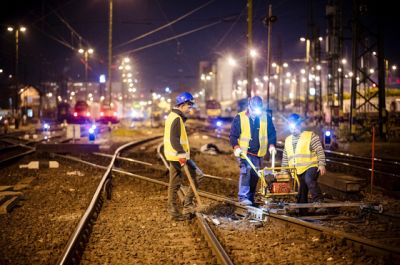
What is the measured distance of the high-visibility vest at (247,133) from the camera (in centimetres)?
918

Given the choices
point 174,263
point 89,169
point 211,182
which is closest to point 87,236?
point 174,263

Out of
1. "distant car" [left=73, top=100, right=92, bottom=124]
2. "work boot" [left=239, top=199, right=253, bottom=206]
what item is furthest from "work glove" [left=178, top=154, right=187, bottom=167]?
"distant car" [left=73, top=100, right=92, bottom=124]

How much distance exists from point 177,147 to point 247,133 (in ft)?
4.60

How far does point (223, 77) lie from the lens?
488 ft

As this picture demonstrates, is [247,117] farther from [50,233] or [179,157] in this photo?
[50,233]

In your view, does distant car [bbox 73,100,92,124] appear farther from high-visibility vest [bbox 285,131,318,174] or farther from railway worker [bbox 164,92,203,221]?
high-visibility vest [bbox 285,131,318,174]

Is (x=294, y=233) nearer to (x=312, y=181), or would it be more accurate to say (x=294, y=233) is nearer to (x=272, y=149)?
(x=312, y=181)

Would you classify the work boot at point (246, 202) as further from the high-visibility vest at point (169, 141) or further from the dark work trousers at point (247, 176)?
the high-visibility vest at point (169, 141)

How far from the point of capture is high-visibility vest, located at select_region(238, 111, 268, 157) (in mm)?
9180

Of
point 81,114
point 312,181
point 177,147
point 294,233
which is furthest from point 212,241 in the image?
point 81,114

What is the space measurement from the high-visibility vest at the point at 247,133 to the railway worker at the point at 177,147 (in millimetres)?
968

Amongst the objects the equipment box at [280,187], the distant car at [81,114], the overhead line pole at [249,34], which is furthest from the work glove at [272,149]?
the distant car at [81,114]

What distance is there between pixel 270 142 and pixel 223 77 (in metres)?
141

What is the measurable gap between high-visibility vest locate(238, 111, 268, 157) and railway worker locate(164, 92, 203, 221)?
968mm
